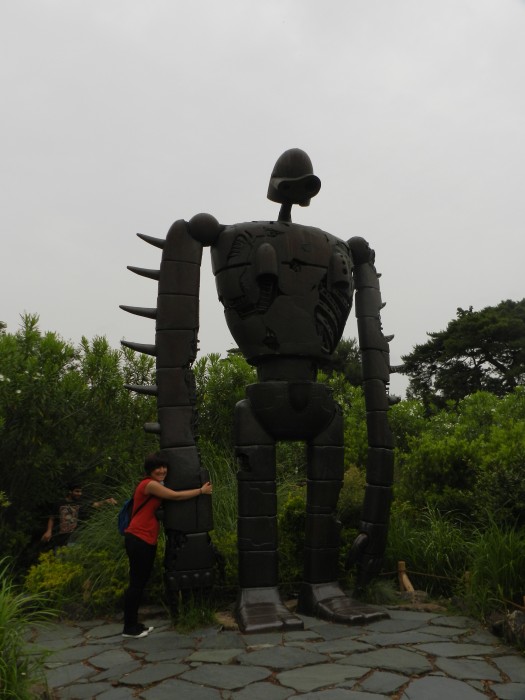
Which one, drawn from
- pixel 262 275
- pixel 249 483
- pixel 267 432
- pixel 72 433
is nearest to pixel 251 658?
pixel 249 483

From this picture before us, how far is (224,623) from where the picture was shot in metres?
3.98

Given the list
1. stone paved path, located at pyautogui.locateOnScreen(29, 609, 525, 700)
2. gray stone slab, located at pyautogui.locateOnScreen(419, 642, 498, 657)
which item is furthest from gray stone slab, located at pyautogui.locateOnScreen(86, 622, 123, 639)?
gray stone slab, located at pyautogui.locateOnScreen(419, 642, 498, 657)

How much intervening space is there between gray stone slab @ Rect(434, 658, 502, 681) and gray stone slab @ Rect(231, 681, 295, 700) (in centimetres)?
81

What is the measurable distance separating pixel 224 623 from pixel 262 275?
7.22 ft

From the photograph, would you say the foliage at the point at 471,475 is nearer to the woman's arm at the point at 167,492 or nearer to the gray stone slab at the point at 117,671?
the woman's arm at the point at 167,492

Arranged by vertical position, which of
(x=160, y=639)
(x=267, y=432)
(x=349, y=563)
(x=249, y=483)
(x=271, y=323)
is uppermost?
(x=271, y=323)

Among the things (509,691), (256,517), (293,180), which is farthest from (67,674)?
(293,180)

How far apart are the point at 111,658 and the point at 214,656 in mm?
568

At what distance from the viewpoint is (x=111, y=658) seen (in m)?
3.43

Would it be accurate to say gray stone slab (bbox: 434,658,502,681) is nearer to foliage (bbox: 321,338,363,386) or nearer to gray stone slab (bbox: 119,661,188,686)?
gray stone slab (bbox: 119,661,188,686)

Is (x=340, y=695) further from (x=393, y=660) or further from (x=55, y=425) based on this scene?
(x=55, y=425)

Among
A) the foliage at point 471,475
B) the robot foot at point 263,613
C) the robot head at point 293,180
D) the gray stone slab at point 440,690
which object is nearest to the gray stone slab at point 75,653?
the robot foot at point 263,613

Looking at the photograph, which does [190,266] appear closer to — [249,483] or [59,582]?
[249,483]

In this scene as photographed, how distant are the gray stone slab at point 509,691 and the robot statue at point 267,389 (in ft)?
3.87
